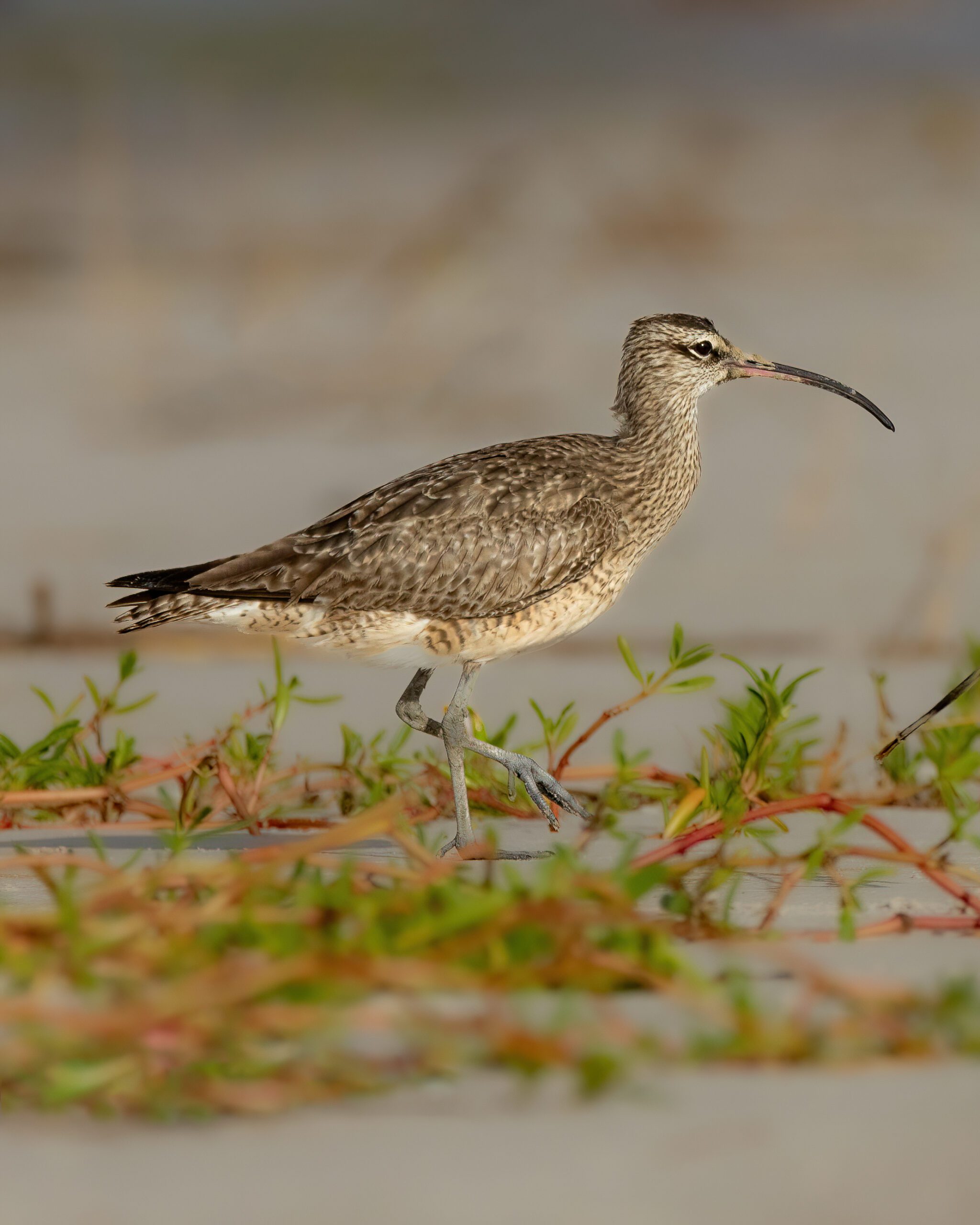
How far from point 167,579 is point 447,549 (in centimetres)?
104

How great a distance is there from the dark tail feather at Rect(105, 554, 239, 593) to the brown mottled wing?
0.24ft

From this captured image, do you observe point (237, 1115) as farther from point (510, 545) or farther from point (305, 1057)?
point (510, 545)

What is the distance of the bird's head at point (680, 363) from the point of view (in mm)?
7023

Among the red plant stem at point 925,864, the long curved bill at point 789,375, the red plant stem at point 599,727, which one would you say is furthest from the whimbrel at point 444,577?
the red plant stem at point 925,864

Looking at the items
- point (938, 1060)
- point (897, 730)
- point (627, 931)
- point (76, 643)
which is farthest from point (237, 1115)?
point (76, 643)

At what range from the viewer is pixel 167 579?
6.15m

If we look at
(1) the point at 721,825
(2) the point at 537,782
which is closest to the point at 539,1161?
(1) the point at 721,825

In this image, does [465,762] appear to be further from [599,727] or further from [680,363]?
[680,363]

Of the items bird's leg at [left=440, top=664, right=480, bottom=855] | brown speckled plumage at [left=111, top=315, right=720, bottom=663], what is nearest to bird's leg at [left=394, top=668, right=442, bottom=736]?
bird's leg at [left=440, top=664, right=480, bottom=855]

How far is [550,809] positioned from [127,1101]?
117 inches

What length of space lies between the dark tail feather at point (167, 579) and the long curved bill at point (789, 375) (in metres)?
2.35

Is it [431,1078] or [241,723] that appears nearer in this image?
[431,1078]

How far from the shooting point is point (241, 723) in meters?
5.61

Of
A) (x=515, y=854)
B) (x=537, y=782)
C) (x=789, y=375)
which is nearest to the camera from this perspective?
(x=515, y=854)
